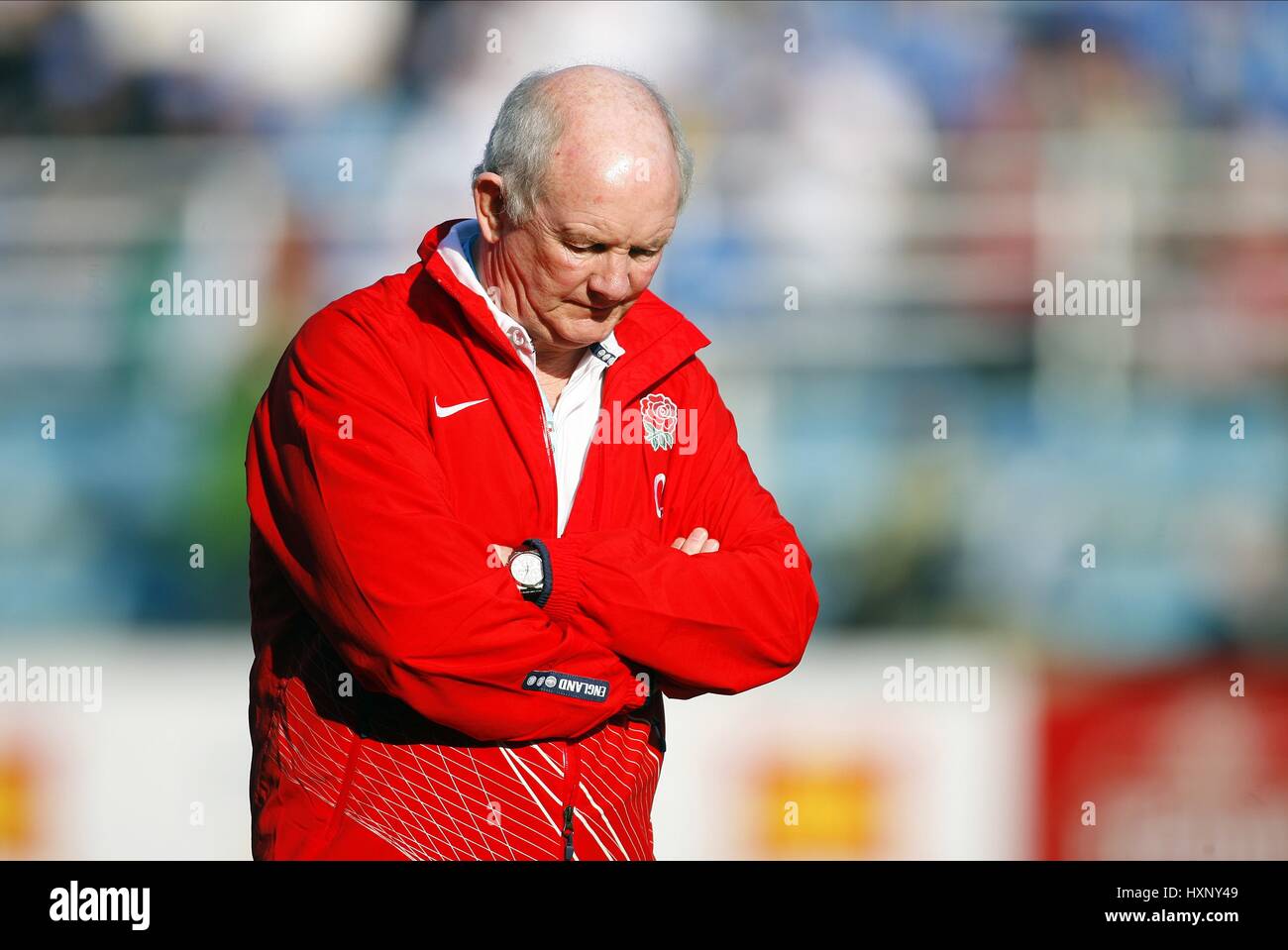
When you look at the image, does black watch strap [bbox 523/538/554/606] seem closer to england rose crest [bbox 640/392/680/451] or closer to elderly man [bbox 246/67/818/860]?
elderly man [bbox 246/67/818/860]

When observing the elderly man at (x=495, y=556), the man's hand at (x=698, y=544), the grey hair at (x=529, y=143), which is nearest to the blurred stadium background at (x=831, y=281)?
the man's hand at (x=698, y=544)

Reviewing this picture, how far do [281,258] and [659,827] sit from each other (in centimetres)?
189

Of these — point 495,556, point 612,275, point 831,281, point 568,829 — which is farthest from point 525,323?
point 831,281

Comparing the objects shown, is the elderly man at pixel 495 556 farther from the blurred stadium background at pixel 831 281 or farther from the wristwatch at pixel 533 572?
the blurred stadium background at pixel 831 281

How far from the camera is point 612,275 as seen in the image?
1.71 meters

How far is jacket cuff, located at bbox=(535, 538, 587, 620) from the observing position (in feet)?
5.55

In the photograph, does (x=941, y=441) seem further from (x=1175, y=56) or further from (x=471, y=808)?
(x=471, y=808)

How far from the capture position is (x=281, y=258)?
411 cm

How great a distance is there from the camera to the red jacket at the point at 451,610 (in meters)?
1.63

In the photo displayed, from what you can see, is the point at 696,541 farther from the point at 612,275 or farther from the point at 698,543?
the point at 612,275

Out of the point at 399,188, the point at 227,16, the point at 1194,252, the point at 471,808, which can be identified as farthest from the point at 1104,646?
the point at 227,16

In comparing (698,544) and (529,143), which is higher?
(529,143)

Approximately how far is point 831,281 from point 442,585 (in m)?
2.73

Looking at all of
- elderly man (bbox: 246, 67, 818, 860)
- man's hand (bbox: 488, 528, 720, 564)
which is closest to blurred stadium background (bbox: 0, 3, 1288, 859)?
man's hand (bbox: 488, 528, 720, 564)
